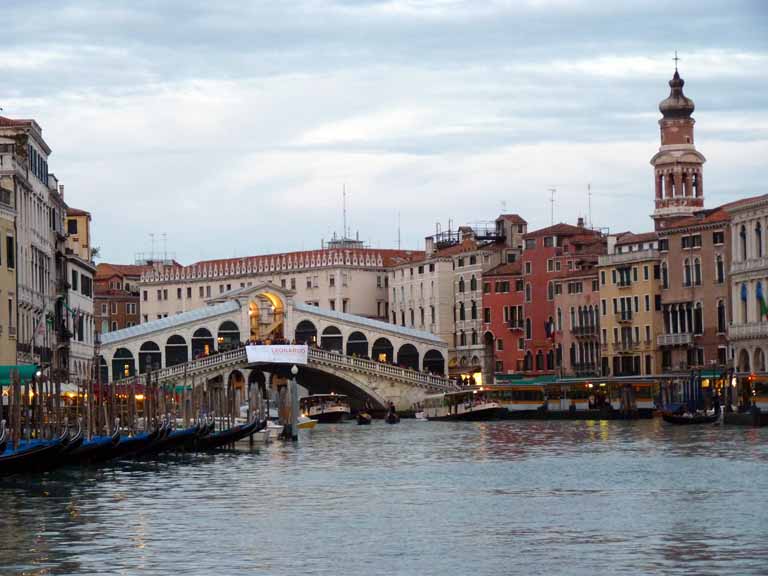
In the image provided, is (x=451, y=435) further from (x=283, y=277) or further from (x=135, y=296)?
(x=135, y=296)

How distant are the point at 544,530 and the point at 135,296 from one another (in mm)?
99897

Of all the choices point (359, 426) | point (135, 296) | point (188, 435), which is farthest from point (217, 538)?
point (135, 296)

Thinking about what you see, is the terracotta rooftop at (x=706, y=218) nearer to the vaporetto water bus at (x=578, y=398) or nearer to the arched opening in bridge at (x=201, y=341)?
the vaporetto water bus at (x=578, y=398)

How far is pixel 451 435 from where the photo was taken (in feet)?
203

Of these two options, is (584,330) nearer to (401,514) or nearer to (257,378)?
(257,378)

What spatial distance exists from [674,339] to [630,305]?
4.37 metres

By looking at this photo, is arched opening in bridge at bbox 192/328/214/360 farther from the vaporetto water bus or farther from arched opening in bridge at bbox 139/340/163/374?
the vaporetto water bus

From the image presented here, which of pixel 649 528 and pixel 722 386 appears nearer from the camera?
pixel 649 528

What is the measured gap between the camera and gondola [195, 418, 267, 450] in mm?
49562

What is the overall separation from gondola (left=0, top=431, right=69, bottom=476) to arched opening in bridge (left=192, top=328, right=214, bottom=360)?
2341 inches

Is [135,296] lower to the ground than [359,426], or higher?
higher

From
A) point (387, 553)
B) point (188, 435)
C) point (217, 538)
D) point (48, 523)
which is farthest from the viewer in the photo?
point (188, 435)

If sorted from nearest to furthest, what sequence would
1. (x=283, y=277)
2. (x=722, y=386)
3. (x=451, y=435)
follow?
(x=451, y=435) → (x=722, y=386) → (x=283, y=277)

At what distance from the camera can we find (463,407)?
271ft
